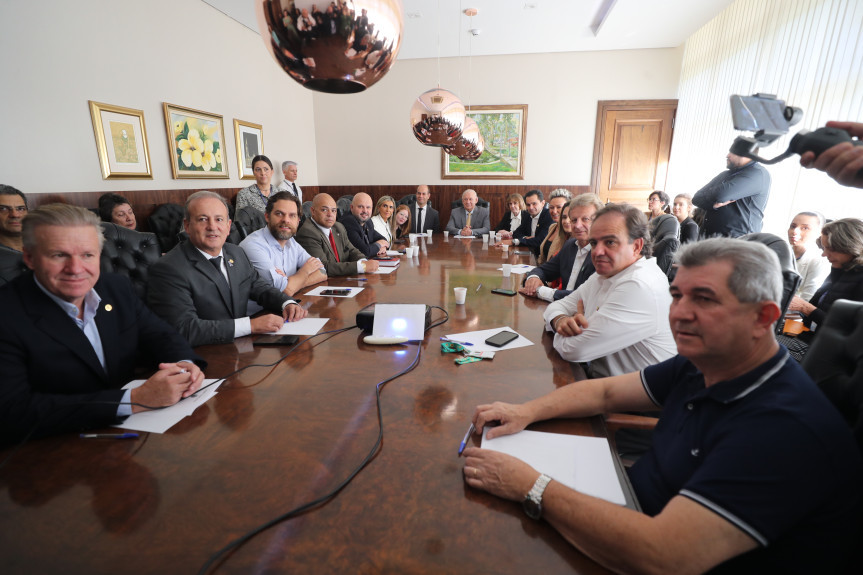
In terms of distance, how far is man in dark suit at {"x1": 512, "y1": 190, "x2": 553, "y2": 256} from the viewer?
15.5 feet

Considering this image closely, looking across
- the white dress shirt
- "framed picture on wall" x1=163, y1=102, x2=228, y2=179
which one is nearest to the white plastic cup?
the white dress shirt

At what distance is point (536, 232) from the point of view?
5.27 meters

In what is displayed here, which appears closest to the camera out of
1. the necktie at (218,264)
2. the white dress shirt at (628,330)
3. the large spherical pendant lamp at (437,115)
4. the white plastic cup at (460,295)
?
the white dress shirt at (628,330)

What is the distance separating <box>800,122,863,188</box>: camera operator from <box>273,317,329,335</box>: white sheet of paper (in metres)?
1.67

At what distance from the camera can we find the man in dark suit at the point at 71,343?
3.45 ft

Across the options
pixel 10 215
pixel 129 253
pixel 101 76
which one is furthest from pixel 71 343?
pixel 101 76

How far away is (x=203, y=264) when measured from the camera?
1.94 m

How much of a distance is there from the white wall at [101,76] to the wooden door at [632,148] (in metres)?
5.33

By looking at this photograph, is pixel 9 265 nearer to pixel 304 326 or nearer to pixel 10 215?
pixel 10 215

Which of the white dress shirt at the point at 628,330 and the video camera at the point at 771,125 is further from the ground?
the video camera at the point at 771,125

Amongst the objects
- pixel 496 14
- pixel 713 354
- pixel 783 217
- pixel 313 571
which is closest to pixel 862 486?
pixel 713 354

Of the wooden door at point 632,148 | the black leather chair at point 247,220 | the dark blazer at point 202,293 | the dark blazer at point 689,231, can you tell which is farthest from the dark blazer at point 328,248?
the wooden door at point 632,148

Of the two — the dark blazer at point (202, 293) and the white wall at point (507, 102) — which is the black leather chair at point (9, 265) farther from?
the white wall at point (507, 102)

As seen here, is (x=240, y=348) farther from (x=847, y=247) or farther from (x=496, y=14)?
(x=496, y=14)
